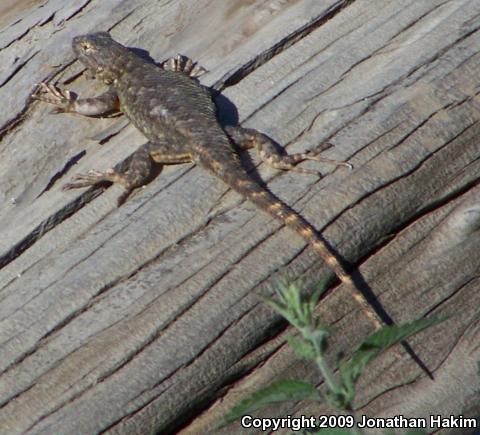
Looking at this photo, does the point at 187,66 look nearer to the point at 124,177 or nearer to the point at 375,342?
the point at 124,177

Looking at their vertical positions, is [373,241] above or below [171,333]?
below

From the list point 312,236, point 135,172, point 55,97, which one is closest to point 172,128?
point 55,97

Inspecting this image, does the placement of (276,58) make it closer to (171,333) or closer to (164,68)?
(164,68)

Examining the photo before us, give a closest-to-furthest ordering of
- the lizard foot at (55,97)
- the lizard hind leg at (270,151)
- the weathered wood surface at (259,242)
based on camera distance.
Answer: the weathered wood surface at (259,242), the lizard hind leg at (270,151), the lizard foot at (55,97)

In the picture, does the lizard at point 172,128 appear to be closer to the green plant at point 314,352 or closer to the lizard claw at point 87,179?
the lizard claw at point 87,179

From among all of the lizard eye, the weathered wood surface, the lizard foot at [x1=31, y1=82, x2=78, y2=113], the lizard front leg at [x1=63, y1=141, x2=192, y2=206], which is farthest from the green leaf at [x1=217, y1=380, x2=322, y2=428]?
the lizard eye

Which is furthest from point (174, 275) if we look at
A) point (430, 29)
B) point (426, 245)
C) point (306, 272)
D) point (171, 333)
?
point (430, 29)

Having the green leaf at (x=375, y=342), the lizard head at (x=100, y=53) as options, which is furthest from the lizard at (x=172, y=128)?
the green leaf at (x=375, y=342)
